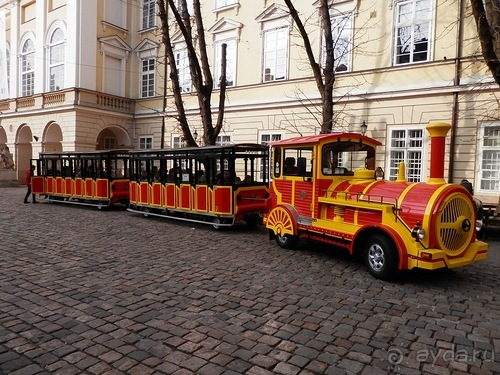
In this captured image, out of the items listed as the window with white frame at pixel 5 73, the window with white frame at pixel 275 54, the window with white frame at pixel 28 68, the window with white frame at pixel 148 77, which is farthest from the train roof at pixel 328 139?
the window with white frame at pixel 5 73

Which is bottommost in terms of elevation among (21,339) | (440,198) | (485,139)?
(21,339)

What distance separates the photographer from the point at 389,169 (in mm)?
16438

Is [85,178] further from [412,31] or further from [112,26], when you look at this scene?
[412,31]

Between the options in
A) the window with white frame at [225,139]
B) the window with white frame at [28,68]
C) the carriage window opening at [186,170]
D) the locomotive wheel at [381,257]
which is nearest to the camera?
the locomotive wheel at [381,257]

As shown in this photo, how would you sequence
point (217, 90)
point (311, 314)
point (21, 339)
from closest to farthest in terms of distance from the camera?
point (21, 339), point (311, 314), point (217, 90)

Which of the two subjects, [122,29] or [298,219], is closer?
[298,219]

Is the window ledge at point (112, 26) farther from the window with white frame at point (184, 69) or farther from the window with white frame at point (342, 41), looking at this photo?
the window with white frame at point (342, 41)

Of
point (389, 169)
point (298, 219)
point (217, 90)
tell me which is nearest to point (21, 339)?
point (298, 219)

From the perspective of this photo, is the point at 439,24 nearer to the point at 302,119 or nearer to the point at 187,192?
the point at 302,119

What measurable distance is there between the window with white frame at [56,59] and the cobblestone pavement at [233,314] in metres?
20.1

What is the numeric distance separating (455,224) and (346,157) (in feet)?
9.17

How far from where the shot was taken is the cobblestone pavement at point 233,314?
391 cm

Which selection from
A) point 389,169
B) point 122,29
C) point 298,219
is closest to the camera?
point 298,219

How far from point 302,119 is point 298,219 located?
36.1 feet
